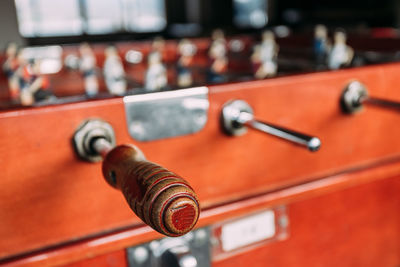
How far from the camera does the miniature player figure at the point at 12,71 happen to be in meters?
1.47

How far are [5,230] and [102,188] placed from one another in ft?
0.50

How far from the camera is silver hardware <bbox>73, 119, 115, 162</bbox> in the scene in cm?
60

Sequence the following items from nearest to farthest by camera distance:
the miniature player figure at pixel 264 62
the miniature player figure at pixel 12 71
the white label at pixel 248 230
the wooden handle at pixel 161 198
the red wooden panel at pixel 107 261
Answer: the wooden handle at pixel 161 198 < the red wooden panel at pixel 107 261 < the white label at pixel 248 230 < the miniature player figure at pixel 12 71 < the miniature player figure at pixel 264 62

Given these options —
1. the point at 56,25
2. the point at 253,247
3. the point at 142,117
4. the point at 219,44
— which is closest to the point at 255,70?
the point at 219,44

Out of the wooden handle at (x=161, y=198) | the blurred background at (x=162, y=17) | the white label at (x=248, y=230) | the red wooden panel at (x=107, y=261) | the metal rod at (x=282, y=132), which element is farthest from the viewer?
the blurred background at (x=162, y=17)

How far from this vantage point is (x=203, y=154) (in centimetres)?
73

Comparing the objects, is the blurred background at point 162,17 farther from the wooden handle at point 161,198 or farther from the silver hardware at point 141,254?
the wooden handle at point 161,198

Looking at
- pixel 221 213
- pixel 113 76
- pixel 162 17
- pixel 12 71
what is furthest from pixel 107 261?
pixel 162 17

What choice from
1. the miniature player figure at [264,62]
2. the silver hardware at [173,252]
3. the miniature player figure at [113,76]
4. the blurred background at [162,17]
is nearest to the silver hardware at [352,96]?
the silver hardware at [173,252]

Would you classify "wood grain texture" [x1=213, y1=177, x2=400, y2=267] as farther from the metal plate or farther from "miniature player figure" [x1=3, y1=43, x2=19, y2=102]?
"miniature player figure" [x1=3, y1=43, x2=19, y2=102]

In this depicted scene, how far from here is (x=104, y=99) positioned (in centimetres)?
63

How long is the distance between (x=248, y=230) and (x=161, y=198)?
0.47 m

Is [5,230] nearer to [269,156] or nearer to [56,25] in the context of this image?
[269,156]

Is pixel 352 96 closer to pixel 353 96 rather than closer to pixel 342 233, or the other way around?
pixel 353 96
